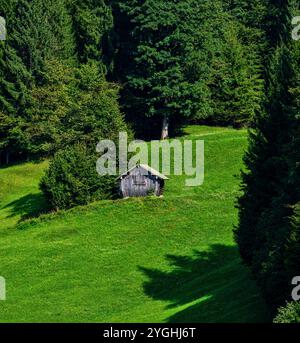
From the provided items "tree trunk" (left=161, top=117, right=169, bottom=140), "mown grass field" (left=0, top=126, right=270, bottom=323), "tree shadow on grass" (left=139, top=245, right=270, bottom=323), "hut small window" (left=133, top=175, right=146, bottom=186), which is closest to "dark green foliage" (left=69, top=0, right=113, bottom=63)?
"tree trunk" (left=161, top=117, right=169, bottom=140)

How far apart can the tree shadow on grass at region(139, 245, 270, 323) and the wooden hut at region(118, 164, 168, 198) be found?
11.4 meters

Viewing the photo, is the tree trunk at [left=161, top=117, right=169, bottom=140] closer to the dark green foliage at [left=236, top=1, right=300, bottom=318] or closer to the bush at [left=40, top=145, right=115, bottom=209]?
the bush at [left=40, top=145, right=115, bottom=209]

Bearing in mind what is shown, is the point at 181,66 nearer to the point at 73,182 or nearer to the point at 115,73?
the point at 115,73

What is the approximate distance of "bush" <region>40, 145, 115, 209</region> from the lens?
210 feet

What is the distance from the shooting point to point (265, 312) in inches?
1495

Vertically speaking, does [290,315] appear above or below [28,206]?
above

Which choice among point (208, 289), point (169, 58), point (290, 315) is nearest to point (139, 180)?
point (208, 289)

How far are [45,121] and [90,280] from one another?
33.2 metres

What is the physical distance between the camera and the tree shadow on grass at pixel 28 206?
65.6m

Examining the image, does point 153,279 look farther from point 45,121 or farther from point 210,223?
point 45,121

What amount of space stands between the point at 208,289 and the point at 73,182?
21.7m

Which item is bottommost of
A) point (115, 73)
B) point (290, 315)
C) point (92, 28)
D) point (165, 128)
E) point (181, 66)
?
point (290, 315)

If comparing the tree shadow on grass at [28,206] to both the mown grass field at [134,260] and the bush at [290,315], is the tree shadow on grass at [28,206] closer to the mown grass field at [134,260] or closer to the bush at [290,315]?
the mown grass field at [134,260]

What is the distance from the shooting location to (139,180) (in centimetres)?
6397
